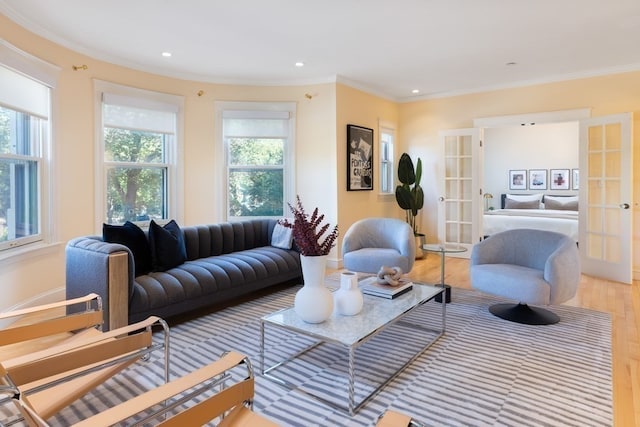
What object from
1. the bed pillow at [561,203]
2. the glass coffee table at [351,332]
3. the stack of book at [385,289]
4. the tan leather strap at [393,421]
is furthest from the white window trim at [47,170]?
the bed pillow at [561,203]

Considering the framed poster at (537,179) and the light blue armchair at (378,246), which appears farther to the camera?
the framed poster at (537,179)

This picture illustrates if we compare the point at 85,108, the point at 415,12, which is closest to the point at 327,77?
the point at 415,12

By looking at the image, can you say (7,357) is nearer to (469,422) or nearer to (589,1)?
(469,422)

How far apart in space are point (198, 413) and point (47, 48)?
4.07 metres

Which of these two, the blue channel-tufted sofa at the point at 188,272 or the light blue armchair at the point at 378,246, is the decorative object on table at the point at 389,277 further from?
the blue channel-tufted sofa at the point at 188,272

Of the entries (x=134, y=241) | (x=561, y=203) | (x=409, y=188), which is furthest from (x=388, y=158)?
(x=134, y=241)

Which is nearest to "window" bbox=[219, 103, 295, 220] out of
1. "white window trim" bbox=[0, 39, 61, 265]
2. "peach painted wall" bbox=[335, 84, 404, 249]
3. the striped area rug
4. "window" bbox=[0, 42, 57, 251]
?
"peach painted wall" bbox=[335, 84, 404, 249]

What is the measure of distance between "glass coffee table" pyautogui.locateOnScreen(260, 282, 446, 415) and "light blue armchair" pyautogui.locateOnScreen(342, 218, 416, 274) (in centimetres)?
99

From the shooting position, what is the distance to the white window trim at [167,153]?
4.38 m

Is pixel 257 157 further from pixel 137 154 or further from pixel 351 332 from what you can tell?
pixel 351 332

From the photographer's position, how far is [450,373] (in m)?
2.42

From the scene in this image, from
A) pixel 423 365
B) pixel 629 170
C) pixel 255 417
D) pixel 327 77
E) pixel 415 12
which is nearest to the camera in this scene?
pixel 255 417

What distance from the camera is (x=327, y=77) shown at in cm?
535

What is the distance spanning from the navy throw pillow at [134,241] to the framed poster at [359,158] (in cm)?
302
